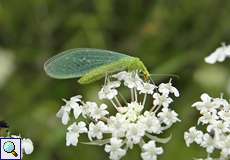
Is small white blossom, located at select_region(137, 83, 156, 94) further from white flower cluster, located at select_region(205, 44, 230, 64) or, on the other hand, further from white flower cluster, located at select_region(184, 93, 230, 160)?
white flower cluster, located at select_region(205, 44, 230, 64)

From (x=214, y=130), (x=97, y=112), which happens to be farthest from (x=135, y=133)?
(x=214, y=130)

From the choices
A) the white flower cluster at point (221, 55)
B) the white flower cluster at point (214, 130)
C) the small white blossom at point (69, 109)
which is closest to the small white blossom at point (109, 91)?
the small white blossom at point (69, 109)

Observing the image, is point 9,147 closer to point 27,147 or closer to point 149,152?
point 27,147

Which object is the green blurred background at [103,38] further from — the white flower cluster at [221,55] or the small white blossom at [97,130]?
the small white blossom at [97,130]

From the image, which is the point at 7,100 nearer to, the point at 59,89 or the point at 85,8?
the point at 59,89

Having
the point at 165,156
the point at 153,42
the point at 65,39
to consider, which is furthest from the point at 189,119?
the point at 65,39

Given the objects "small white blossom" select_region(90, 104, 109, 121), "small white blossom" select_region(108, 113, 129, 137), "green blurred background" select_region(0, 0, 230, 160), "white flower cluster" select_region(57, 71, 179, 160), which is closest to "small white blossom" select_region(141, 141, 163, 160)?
"white flower cluster" select_region(57, 71, 179, 160)
